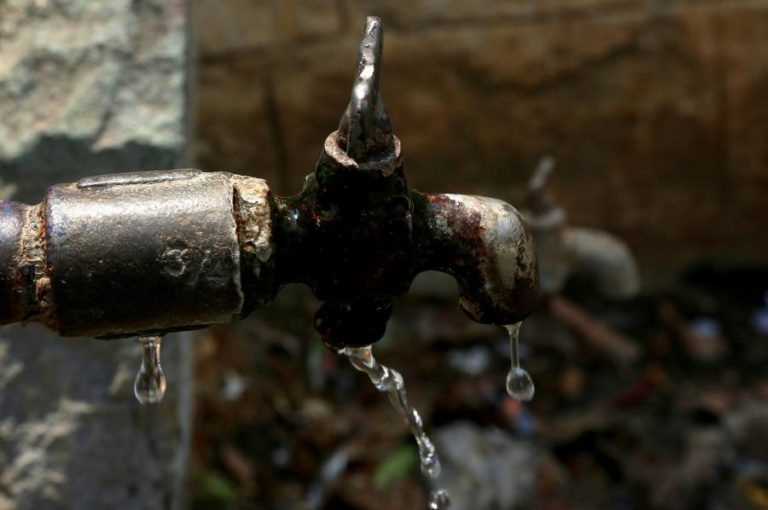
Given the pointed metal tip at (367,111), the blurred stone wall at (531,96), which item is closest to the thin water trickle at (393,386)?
the pointed metal tip at (367,111)

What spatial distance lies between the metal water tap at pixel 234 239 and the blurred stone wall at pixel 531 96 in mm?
1711

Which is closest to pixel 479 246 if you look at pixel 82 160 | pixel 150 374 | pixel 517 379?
pixel 517 379

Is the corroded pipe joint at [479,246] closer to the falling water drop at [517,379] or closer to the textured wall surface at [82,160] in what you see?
the falling water drop at [517,379]

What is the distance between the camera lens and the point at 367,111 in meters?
0.69

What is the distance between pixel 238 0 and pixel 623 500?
57.7 inches

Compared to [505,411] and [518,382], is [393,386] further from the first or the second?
[505,411]

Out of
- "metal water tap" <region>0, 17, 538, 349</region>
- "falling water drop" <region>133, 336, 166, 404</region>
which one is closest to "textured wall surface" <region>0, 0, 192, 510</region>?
"falling water drop" <region>133, 336, 166, 404</region>

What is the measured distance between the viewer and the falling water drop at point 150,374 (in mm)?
920

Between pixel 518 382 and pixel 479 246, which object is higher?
pixel 479 246

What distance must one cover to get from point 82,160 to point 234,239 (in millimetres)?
638

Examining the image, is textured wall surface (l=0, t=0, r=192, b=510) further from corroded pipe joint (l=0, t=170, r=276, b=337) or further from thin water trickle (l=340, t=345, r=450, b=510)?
corroded pipe joint (l=0, t=170, r=276, b=337)

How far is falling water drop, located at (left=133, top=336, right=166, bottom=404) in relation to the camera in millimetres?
920

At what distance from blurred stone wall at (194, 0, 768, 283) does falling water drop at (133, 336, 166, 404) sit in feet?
5.09

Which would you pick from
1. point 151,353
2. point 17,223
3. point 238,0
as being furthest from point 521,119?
point 17,223
